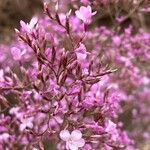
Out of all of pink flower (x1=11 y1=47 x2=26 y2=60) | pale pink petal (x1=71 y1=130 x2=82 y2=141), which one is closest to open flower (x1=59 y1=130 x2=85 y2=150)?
pale pink petal (x1=71 y1=130 x2=82 y2=141)

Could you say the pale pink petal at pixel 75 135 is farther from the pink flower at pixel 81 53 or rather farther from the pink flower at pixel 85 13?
the pink flower at pixel 85 13

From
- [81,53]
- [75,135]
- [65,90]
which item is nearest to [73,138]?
[75,135]

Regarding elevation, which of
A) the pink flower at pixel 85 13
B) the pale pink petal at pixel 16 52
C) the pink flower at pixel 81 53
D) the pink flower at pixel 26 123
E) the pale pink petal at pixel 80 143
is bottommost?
the pale pink petal at pixel 80 143

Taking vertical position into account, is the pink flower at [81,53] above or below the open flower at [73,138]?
above

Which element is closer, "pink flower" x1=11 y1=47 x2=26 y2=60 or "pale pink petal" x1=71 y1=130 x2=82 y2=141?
"pale pink petal" x1=71 y1=130 x2=82 y2=141

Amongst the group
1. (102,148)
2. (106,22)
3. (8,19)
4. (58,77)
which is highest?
(106,22)

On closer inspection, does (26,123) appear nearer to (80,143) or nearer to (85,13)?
(80,143)

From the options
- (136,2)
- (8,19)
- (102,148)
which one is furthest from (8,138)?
(8,19)

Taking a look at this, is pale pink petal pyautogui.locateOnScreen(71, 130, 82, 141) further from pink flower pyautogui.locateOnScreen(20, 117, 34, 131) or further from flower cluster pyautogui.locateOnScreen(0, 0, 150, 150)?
pink flower pyautogui.locateOnScreen(20, 117, 34, 131)

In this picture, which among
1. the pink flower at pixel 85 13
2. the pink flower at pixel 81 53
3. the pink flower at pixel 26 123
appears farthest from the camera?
the pink flower at pixel 26 123

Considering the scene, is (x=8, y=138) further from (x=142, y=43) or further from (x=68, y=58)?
(x=142, y=43)

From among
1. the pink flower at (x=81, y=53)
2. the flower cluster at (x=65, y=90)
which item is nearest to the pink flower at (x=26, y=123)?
the flower cluster at (x=65, y=90)
